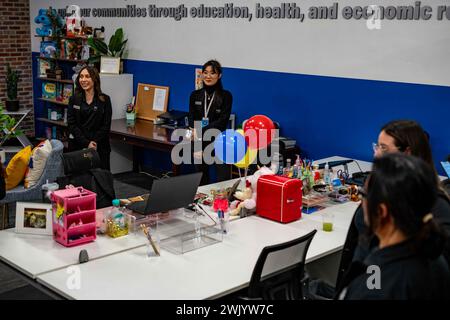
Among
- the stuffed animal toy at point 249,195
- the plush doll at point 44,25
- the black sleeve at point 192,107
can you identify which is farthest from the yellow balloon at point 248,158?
the plush doll at point 44,25

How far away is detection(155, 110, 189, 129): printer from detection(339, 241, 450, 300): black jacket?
5.56m

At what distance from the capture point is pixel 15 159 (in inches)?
204

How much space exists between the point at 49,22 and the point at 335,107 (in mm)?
5107

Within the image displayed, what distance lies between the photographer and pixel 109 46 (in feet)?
25.7

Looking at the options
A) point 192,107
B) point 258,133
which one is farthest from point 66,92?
point 258,133

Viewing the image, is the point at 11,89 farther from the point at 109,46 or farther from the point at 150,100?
the point at 150,100

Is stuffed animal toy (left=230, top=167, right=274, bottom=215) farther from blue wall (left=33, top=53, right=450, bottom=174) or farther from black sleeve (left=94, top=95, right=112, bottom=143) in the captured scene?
black sleeve (left=94, top=95, right=112, bottom=143)

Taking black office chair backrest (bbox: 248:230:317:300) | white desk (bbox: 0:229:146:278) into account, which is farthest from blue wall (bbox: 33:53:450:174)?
white desk (bbox: 0:229:146:278)

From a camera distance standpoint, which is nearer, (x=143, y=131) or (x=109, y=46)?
(x=143, y=131)

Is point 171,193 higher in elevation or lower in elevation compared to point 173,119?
lower

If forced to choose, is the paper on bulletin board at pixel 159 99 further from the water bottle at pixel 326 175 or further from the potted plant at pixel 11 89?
the water bottle at pixel 326 175
